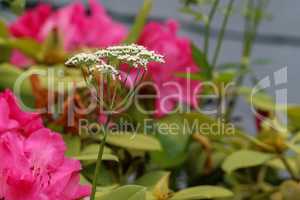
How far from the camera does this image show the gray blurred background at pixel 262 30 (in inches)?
64.8

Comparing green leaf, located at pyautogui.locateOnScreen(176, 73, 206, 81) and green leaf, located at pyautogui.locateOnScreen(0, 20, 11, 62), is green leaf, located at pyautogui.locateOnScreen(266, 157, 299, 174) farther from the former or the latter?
green leaf, located at pyautogui.locateOnScreen(0, 20, 11, 62)

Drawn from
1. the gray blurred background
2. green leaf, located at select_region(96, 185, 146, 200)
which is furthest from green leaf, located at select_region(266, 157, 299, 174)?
the gray blurred background

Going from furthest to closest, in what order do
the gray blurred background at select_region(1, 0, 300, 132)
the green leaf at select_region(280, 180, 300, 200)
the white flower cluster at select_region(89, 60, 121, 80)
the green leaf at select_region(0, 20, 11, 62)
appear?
the gray blurred background at select_region(1, 0, 300, 132) < the green leaf at select_region(0, 20, 11, 62) < the green leaf at select_region(280, 180, 300, 200) < the white flower cluster at select_region(89, 60, 121, 80)

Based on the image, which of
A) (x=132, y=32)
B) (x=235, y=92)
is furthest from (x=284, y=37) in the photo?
(x=132, y=32)

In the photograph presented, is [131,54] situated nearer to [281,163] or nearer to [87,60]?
[87,60]

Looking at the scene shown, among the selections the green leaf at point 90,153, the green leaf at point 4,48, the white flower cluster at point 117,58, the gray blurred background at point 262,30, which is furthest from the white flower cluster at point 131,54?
the gray blurred background at point 262,30

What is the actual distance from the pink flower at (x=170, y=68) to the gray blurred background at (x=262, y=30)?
902 millimetres

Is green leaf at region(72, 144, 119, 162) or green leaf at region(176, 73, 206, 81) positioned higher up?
green leaf at region(176, 73, 206, 81)

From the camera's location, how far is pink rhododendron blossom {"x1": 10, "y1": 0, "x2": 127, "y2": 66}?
74 cm

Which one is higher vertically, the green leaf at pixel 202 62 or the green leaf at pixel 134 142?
the green leaf at pixel 202 62

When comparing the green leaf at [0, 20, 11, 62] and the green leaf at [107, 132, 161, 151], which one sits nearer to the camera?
the green leaf at [107, 132, 161, 151]

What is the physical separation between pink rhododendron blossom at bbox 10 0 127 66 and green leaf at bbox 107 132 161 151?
0.65 feet

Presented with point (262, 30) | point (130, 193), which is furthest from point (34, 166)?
point (262, 30)

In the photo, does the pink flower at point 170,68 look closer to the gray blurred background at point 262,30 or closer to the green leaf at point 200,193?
the green leaf at point 200,193
